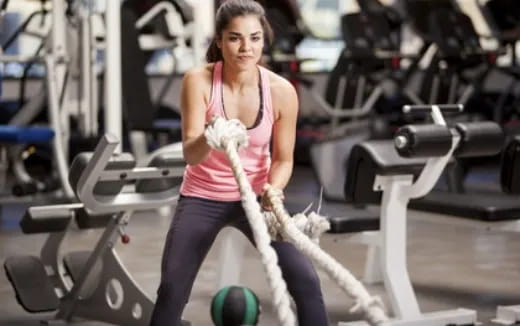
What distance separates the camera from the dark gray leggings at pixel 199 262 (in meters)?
2.68

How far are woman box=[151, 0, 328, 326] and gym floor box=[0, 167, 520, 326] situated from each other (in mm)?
1284

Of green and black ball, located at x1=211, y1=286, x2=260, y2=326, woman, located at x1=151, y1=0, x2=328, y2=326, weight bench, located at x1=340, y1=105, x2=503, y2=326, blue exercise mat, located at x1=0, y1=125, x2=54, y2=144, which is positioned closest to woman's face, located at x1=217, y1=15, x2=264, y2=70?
woman, located at x1=151, y1=0, x2=328, y2=326

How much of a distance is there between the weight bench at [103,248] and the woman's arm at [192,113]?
102 cm

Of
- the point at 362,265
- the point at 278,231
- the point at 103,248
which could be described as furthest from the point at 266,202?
the point at 362,265

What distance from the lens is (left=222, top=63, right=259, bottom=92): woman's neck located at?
9.12 ft

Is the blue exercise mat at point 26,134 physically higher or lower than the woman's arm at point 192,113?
lower

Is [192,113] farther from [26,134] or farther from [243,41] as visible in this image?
[26,134]

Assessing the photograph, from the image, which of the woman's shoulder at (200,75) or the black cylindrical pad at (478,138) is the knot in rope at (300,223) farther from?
the black cylindrical pad at (478,138)

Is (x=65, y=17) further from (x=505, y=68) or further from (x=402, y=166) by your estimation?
(x=505, y=68)

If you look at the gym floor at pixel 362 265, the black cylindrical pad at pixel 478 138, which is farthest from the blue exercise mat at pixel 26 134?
the black cylindrical pad at pixel 478 138

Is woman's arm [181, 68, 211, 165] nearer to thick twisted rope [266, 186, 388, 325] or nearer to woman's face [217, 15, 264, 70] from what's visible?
woman's face [217, 15, 264, 70]

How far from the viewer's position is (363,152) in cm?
399

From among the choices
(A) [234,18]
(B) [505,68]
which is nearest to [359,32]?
(B) [505,68]

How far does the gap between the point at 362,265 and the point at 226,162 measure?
8.42 ft
